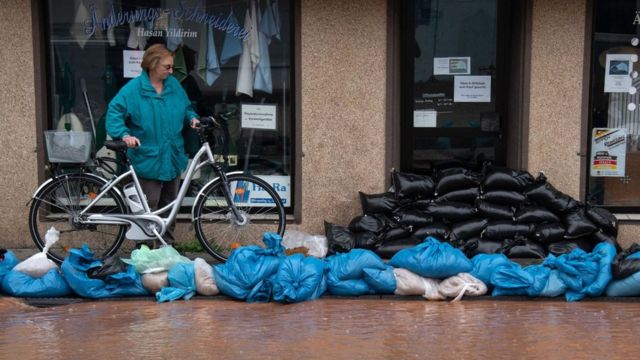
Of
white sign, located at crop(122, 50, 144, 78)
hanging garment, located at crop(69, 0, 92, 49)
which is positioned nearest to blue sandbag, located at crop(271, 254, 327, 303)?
white sign, located at crop(122, 50, 144, 78)

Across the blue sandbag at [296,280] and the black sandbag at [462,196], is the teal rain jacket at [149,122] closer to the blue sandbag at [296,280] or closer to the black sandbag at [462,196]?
the blue sandbag at [296,280]

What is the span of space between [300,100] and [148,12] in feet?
5.64

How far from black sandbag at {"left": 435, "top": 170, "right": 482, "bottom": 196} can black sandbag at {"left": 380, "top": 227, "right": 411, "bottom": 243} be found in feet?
1.55

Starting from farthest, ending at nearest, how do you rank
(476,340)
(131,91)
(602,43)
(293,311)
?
(602,43)
(131,91)
(293,311)
(476,340)

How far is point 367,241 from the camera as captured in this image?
7.15m

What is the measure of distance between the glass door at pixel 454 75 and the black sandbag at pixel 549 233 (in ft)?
→ 3.73

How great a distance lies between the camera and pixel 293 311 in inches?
239

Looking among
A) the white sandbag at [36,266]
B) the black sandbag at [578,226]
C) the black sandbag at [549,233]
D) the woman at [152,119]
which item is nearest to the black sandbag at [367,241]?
the black sandbag at [549,233]

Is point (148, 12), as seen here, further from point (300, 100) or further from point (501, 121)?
point (501, 121)

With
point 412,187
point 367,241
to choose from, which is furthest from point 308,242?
point 412,187

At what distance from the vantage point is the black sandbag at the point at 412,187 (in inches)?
290

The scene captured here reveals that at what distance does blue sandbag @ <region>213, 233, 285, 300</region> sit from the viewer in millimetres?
6266

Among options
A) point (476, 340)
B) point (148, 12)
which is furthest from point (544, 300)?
point (148, 12)

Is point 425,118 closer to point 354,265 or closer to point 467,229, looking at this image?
point 467,229
